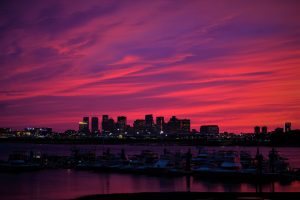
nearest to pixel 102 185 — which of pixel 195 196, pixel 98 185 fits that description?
pixel 98 185

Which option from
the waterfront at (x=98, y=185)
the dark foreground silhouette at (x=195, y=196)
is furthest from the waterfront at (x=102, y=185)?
the dark foreground silhouette at (x=195, y=196)

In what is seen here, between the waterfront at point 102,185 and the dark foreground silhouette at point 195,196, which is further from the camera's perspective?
the waterfront at point 102,185

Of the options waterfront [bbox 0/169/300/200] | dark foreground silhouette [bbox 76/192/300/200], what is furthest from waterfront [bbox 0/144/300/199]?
dark foreground silhouette [bbox 76/192/300/200]

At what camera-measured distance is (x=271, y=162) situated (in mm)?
54750

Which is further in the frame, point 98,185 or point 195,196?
Result: point 98,185

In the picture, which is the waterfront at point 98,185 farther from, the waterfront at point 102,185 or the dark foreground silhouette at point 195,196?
the dark foreground silhouette at point 195,196

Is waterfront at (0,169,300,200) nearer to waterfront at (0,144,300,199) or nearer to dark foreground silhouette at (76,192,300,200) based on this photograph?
waterfront at (0,144,300,199)

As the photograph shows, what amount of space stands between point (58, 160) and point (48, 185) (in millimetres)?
26148

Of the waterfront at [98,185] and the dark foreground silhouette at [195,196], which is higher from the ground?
the dark foreground silhouette at [195,196]

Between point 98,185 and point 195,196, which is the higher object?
point 195,196

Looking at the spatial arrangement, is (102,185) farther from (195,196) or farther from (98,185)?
(195,196)

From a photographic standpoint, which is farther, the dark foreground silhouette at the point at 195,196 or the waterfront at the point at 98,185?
the waterfront at the point at 98,185

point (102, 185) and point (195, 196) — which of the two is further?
point (102, 185)

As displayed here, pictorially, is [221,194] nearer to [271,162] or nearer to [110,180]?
[110,180]
